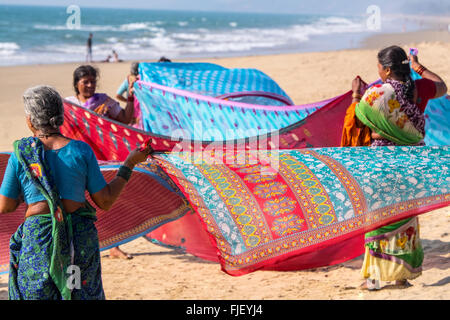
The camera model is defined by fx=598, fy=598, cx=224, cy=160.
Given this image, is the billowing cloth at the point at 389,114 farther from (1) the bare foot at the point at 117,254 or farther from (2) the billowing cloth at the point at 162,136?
(1) the bare foot at the point at 117,254

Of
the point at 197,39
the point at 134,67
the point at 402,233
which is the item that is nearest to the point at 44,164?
the point at 402,233

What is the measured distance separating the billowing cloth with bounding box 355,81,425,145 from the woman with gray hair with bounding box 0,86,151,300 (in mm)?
1988

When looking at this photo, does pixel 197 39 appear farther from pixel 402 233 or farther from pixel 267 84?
pixel 402 233

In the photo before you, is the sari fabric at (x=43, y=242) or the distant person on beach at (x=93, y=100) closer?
the sari fabric at (x=43, y=242)

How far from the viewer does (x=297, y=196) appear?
3.71 metres

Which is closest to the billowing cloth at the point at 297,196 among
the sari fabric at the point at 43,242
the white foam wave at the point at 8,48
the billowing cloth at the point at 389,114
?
the billowing cloth at the point at 389,114

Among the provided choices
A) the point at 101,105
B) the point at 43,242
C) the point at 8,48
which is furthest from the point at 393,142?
the point at 8,48

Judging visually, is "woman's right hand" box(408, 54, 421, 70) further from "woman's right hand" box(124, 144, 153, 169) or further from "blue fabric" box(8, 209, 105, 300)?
"blue fabric" box(8, 209, 105, 300)

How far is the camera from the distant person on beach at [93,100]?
516cm

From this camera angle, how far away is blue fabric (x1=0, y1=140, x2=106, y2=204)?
2674 millimetres

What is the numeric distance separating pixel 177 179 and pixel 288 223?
0.73 metres

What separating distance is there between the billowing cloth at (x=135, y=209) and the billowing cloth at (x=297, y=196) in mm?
338

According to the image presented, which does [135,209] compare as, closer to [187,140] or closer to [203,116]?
[187,140]

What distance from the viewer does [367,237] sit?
4020mm
